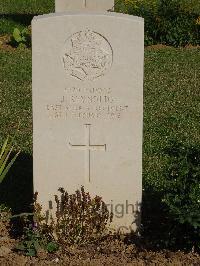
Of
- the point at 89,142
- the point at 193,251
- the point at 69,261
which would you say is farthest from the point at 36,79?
the point at 193,251

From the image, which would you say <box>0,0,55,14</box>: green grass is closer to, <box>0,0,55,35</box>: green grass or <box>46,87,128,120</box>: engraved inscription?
<box>0,0,55,35</box>: green grass

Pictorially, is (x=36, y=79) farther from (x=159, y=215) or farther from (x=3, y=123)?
(x=3, y=123)

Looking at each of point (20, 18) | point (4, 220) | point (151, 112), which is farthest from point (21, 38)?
point (4, 220)

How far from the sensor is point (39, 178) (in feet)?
18.0

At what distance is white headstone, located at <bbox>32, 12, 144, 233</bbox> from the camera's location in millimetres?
5168

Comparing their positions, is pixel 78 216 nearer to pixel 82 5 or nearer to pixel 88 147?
pixel 88 147

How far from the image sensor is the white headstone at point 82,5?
1340 centimetres

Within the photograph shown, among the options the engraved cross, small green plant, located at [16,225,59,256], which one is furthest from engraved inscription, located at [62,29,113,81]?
small green plant, located at [16,225,59,256]

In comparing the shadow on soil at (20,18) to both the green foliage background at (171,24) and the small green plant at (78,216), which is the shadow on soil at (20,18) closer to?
the green foliage background at (171,24)

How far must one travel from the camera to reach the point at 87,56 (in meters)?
5.25

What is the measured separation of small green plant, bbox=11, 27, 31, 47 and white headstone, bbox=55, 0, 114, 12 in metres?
0.92

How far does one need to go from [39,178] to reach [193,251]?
4.26ft

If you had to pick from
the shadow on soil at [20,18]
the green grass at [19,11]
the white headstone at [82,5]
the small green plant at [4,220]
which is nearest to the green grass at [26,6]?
the green grass at [19,11]

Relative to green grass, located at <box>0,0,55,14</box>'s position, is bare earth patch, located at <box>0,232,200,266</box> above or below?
below
